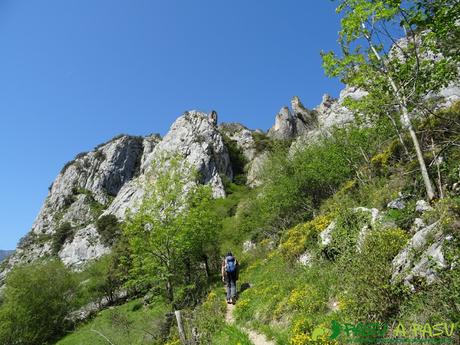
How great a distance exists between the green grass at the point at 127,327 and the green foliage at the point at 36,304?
379 centimetres

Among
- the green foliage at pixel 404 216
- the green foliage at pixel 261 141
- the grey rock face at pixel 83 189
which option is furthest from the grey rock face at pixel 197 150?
the green foliage at pixel 404 216

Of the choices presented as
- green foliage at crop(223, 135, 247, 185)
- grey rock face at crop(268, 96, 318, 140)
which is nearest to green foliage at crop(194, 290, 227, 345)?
green foliage at crop(223, 135, 247, 185)

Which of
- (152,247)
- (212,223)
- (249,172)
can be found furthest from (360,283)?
(249,172)

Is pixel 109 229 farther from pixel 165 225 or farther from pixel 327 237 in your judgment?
pixel 327 237

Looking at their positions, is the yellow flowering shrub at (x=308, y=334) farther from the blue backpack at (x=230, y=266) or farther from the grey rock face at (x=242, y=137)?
the grey rock face at (x=242, y=137)

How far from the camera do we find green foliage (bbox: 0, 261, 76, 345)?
3544 cm

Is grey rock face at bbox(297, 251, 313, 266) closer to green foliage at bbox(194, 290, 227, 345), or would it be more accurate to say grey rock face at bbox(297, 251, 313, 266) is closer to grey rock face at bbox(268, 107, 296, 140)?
green foliage at bbox(194, 290, 227, 345)

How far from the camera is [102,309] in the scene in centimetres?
4341

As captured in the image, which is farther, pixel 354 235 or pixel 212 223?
pixel 212 223

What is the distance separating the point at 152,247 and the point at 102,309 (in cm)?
2975

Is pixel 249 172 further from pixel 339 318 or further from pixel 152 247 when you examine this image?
pixel 339 318

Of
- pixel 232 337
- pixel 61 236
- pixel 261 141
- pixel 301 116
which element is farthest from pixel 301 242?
pixel 301 116

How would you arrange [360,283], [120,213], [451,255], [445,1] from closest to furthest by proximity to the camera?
[451,255] < [445,1] < [360,283] < [120,213]

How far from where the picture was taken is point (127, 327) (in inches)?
596
